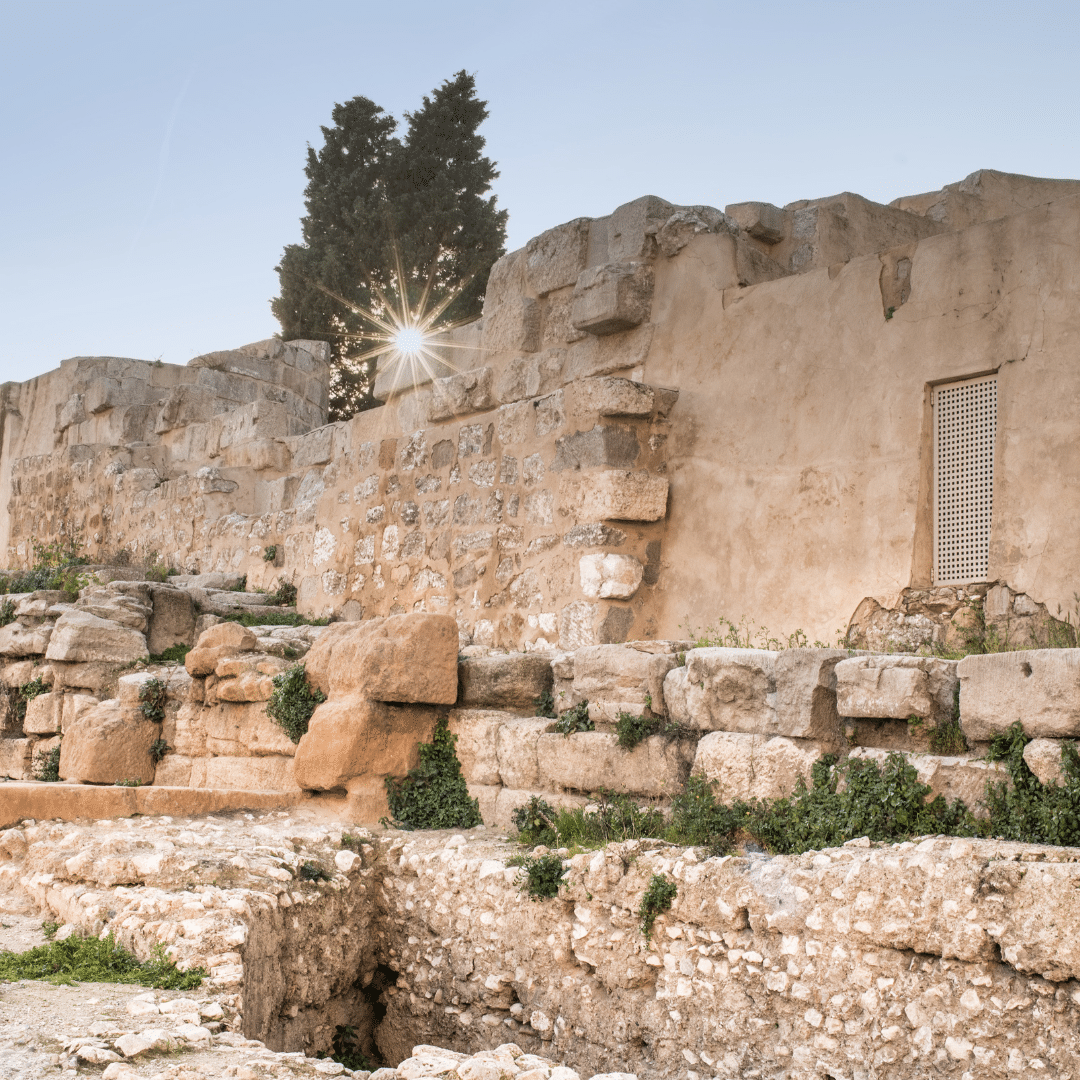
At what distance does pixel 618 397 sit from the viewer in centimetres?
711

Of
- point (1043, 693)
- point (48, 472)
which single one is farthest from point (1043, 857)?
point (48, 472)

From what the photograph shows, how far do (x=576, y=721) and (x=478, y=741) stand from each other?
28.4 inches

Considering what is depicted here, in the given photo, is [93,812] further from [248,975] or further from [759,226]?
[759,226]

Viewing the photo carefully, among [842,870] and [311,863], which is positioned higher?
[842,870]

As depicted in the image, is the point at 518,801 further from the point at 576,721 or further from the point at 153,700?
the point at 153,700

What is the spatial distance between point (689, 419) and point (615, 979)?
147 inches

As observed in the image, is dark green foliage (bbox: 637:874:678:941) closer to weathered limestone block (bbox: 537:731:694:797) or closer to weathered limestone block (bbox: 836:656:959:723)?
weathered limestone block (bbox: 537:731:694:797)

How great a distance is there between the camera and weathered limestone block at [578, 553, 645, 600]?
707 cm

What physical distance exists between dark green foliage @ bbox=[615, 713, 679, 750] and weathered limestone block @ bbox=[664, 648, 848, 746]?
0.13 meters

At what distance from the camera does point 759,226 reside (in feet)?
25.1

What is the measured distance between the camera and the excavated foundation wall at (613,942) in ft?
11.5

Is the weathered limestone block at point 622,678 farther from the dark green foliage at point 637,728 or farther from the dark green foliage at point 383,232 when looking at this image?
the dark green foliage at point 383,232

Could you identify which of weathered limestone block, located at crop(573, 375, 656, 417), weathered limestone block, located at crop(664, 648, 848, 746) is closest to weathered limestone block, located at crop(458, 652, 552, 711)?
weathered limestone block, located at crop(664, 648, 848, 746)

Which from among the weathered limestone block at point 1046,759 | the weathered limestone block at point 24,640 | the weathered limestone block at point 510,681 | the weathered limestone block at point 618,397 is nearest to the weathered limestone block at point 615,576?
the weathered limestone block at point 618,397
